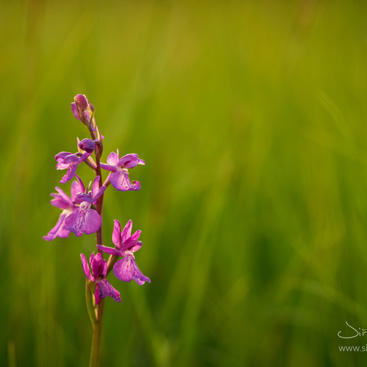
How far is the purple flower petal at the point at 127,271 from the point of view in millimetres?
927

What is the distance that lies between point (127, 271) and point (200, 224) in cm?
112

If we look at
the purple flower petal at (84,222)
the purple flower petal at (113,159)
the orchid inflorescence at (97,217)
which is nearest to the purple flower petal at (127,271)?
the orchid inflorescence at (97,217)

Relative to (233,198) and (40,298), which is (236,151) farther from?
(40,298)

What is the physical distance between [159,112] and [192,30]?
2377 mm

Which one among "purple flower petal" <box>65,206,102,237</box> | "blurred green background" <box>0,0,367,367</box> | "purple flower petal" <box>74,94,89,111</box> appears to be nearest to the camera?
"purple flower petal" <box>65,206,102,237</box>

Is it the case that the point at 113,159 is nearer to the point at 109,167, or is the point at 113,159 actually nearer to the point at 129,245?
the point at 109,167

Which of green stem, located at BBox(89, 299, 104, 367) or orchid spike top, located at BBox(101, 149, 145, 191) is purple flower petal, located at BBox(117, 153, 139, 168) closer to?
orchid spike top, located at BBox(101, 149, 145, 191)

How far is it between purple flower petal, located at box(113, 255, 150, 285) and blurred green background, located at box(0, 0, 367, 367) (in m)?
0.39

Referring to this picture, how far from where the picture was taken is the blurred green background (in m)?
1.61

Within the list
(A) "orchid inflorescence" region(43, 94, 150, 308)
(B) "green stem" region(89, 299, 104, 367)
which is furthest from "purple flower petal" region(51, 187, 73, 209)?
(B) "green stem" region(89, 299, 104, 367)

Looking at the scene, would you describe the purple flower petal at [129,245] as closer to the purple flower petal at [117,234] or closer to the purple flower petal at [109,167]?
the purple flower petal at [117,234]

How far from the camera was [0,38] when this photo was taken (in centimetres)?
348

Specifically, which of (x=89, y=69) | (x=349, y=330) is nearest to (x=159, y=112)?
(x=89, y=69)

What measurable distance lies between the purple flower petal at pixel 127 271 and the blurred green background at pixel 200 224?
392 mm
